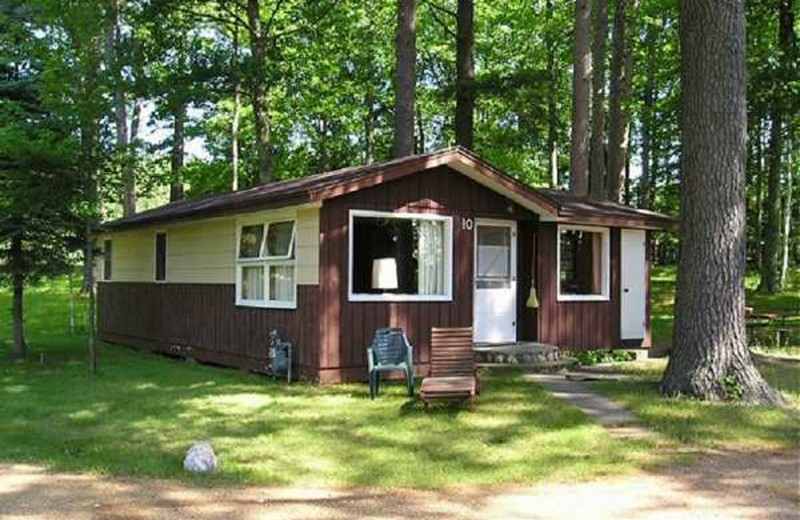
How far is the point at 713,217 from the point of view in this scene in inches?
355

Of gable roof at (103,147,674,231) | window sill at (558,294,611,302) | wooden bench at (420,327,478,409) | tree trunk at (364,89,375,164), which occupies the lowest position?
wooden bench at (420,327,478,409)

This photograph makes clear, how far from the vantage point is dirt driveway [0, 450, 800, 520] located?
5234 mm

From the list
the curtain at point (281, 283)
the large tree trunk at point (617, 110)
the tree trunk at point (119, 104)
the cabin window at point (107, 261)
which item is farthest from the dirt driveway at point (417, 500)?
the large tree trunk at point (617, 110)

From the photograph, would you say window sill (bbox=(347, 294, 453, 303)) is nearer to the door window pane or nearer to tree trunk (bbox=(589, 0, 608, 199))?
the door window pane

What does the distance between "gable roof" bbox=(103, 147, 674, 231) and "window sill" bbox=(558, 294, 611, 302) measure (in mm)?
1301

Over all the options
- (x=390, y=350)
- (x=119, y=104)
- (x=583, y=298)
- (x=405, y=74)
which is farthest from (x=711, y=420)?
(x=119, y=104)

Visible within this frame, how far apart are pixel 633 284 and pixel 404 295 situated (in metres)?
5.07

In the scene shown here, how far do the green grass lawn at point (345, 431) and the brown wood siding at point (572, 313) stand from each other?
227cm

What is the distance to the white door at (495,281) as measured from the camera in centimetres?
1275

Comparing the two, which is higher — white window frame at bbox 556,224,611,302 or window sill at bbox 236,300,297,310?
white window frame at bbox 556,224,611,302

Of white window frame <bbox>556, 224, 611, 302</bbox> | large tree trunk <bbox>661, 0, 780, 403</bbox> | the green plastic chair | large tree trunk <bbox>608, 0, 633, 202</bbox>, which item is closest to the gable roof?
white window frame <bbox>556, 224, 611, 302</bbox>

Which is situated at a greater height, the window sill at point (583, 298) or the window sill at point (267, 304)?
the window sill at point (583, 298)

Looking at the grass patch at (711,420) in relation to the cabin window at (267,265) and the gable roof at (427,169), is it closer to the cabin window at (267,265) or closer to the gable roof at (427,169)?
the gable roof at (427,169)

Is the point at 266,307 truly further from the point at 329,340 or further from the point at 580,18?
the point at 580,18
